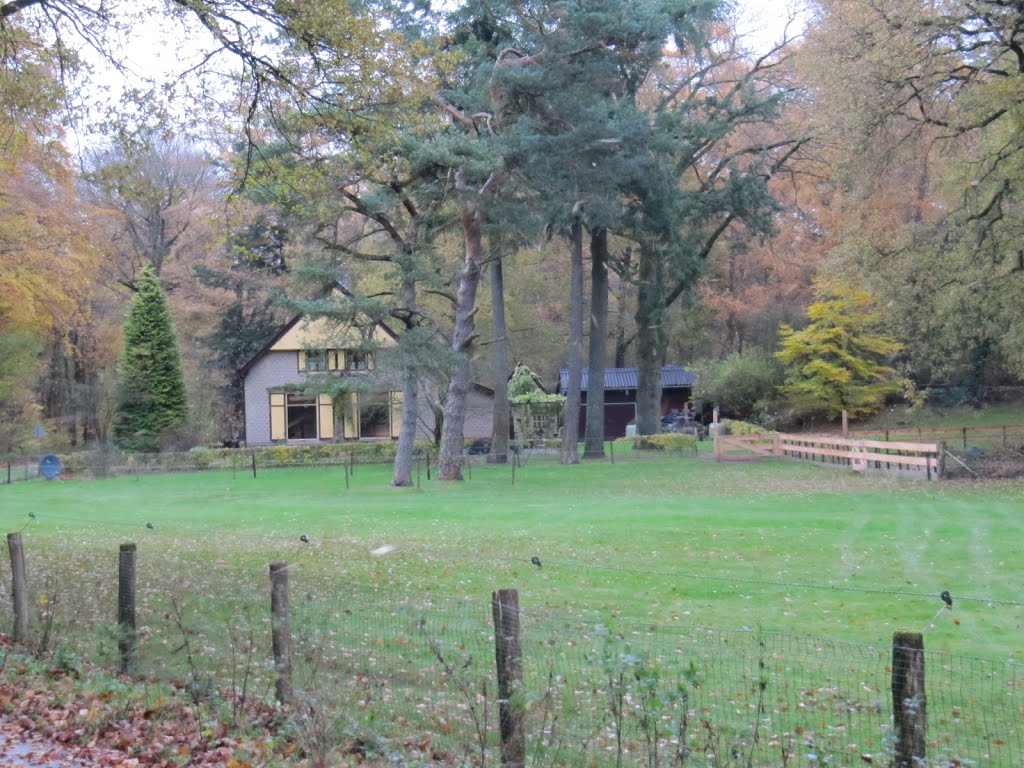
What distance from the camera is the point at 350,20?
41.5ft

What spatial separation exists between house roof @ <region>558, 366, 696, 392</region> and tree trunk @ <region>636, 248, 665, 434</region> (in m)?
12.9

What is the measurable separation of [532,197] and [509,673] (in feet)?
91.8

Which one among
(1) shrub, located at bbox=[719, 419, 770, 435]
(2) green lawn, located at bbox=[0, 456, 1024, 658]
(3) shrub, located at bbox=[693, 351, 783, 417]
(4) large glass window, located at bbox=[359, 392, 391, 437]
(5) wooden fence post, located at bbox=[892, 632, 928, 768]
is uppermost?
(3) shrub, located at bbox=[693, 351, 783, 417]

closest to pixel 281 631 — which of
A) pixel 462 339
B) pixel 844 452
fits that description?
pixel 462 339

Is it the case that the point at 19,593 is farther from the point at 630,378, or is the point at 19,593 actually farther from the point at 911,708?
the point at 630,378

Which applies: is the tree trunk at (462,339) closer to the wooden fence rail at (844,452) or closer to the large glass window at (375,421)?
the wooden fence rail at (844,452)

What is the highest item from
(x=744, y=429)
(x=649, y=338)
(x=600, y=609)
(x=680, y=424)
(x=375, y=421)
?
(x=649, y=338)

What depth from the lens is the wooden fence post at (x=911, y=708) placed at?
498 cm

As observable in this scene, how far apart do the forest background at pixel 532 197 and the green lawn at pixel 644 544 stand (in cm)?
520

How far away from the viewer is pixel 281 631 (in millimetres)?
7109

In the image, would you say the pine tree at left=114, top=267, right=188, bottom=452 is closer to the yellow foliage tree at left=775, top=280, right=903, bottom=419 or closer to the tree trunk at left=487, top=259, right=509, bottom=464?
the tree trunk at left=487, top=259, right=509, bottom=464

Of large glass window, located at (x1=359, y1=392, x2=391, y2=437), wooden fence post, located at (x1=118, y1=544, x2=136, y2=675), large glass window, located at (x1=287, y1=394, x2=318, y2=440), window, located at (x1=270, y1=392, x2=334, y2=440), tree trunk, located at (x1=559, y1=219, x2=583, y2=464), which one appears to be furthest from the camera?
large glass window, located at (x1=287, y1=394, x2=318, y2=440)

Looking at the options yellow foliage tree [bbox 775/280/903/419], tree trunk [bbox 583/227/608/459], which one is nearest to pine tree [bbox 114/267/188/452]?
tree trunk [bbox 583/227/608/459]

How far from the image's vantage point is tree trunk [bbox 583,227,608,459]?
44688mm
